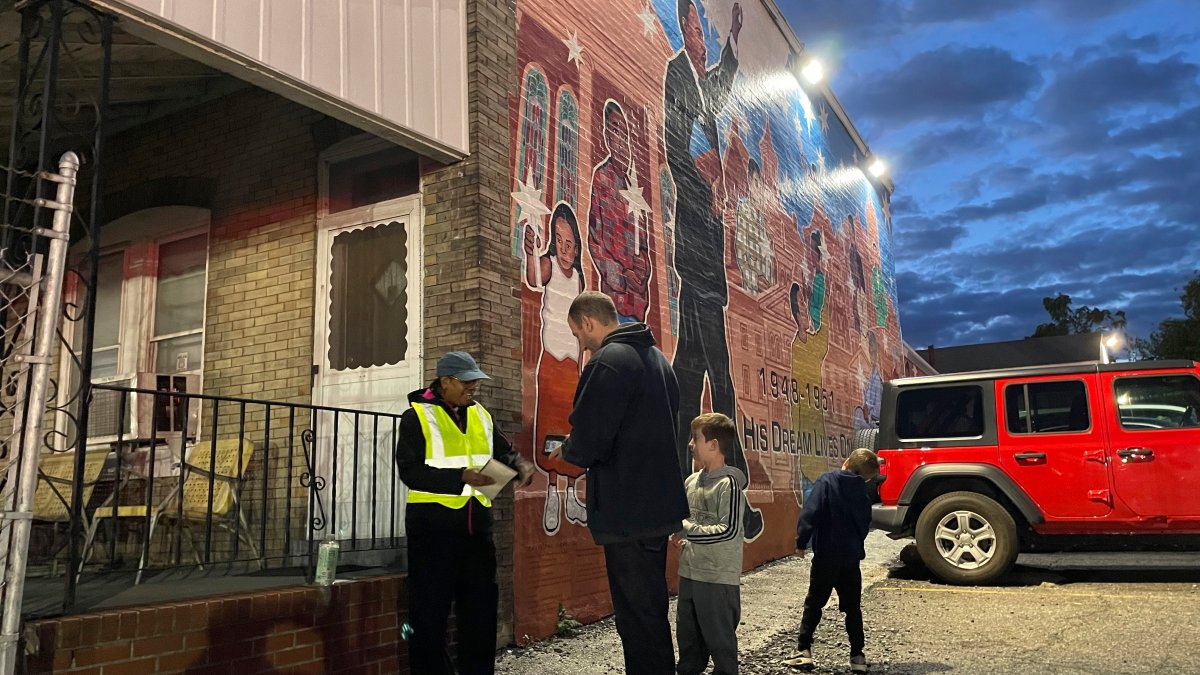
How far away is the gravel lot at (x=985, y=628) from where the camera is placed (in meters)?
5.57

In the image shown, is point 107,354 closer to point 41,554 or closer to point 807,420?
point 41,554

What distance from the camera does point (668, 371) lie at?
391cm

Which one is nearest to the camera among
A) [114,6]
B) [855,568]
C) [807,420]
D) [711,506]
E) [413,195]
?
[114,6]

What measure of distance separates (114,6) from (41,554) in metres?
5.24

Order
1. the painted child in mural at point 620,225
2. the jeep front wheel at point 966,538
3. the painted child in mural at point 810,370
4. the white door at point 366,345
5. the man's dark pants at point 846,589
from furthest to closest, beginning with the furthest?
the painted child in mural at point 810,370
the jeep front wheel at point 966,538
the painted child in mural at point 620,225
the white door at point 366,345
the man's dark pants at point 846,589

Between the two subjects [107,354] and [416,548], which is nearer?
[416,548]

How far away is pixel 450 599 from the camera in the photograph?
4297mm

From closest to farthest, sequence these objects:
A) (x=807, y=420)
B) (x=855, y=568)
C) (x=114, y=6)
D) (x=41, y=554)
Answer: (x=114, y=6), (x=855, y=568), (x=41, y=554), (x=807, y=420)

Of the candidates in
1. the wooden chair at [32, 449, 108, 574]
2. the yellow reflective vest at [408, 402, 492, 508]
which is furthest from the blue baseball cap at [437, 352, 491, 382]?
the wooden chair at [32, 449, 108, 574]

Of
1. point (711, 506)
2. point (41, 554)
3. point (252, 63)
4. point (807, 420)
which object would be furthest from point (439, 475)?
Answer: point (807, 420)

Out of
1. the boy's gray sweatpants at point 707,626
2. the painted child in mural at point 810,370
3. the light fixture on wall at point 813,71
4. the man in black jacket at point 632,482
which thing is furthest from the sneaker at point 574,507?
the light fixture on wall at point 813,71

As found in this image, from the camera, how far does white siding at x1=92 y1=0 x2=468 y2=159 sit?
181 inches

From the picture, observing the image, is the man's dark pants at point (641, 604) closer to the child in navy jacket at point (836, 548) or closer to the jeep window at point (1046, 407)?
the child in navy jacket at point (836, 548)

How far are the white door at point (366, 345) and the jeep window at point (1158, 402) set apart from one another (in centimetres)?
668
